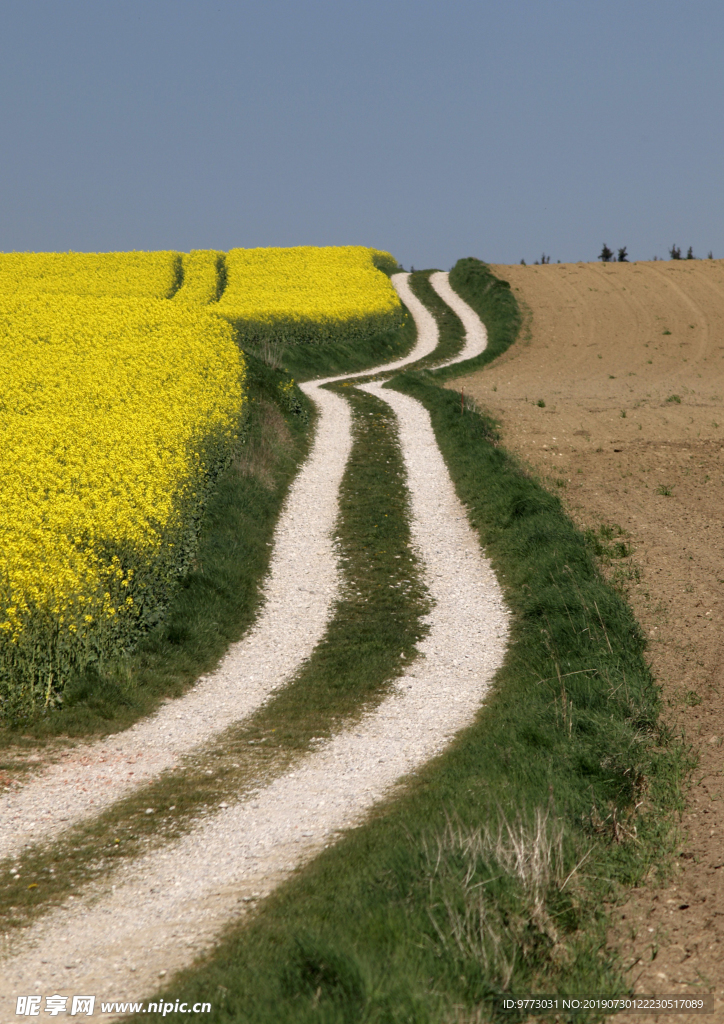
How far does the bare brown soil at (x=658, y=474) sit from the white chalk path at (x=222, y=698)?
5.79 meters

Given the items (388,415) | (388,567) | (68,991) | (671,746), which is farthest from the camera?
(388,415)

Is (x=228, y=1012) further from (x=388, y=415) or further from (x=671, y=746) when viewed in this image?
(x=388, y=415)

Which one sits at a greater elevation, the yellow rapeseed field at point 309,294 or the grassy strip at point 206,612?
the yellow rapeseed field at point 309,294

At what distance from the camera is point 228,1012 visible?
5.99 metres

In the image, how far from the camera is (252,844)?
8.78 meters

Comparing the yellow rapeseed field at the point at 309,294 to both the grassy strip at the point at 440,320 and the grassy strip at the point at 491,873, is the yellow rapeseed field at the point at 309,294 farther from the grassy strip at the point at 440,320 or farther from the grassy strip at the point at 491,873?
the grassy strip at the point at 491,873

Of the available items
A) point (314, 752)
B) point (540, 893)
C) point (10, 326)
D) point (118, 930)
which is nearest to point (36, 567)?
point (314, 752)

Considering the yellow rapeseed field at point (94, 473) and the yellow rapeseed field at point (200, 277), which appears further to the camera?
the yellow rapeseed field at point (200, 277)

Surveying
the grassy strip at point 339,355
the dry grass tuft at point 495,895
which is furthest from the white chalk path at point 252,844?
the grassy strip at point 339,355

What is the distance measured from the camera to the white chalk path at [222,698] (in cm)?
959

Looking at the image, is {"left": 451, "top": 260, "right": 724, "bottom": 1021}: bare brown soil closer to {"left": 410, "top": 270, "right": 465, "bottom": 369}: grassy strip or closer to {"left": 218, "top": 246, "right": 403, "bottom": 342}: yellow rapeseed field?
{"left": 410, "top": 270, "right": 465, "bottom": 369}: grassy strip

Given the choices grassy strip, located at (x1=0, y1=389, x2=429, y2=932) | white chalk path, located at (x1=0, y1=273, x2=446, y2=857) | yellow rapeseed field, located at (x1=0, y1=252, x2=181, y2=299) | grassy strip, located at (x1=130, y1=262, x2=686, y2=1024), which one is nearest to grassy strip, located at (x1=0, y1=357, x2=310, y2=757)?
white chalk path, located at (x1=0, y1=273, x2=446, y2=857)

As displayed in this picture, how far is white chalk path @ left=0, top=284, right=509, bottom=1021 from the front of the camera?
6.90 metres

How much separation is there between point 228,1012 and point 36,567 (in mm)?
7661
